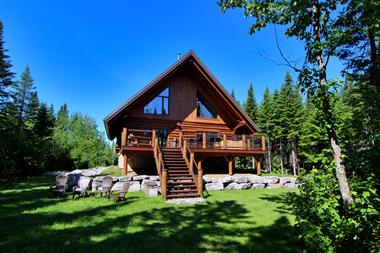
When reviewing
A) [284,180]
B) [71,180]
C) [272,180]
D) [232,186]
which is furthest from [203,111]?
[71,180]

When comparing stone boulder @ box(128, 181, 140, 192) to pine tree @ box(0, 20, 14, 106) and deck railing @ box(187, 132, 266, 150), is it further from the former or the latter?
pine tree @ box(0, 20, 14, 106)

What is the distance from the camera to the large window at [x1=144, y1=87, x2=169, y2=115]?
1667 cm

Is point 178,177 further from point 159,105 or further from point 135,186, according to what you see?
point 159,105

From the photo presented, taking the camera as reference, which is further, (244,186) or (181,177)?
(244,186)

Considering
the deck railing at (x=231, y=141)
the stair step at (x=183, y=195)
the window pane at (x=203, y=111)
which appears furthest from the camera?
the window pane at (x=203, y=111)

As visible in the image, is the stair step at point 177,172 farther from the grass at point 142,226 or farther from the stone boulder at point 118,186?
the stone boulder at point 118,186

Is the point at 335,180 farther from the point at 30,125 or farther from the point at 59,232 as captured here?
the point at 30,125

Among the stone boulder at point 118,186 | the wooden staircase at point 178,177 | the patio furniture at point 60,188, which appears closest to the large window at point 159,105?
the wooden staircase at point 178,177

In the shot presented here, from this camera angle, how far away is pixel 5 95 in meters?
22.9

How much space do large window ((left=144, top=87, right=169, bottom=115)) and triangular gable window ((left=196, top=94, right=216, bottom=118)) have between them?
2625mm

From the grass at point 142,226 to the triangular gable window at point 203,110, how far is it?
9487 mm

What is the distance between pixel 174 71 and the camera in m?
16.2

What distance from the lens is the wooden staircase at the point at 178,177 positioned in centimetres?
1044

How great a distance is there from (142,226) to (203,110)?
12.8 meters
